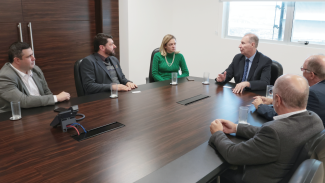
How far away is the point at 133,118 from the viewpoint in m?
2.14

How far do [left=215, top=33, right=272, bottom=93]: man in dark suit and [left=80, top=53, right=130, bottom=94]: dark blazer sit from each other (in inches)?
53.8

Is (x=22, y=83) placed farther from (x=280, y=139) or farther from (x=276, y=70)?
(x=276, y=70)

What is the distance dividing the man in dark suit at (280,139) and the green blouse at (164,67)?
2592mm

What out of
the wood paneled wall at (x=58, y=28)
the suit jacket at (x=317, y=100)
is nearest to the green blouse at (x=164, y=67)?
the wood paneled wall at (x=58, y=28)

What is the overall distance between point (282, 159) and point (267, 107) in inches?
34.1

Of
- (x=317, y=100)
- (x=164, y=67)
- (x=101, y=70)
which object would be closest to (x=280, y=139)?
(x=317, y=100)

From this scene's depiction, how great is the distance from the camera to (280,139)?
1394mm

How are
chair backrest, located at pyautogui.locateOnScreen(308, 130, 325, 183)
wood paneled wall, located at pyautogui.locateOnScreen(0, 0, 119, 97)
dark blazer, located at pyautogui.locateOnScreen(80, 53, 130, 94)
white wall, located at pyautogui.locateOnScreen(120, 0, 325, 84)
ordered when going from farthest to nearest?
white wall, located at pyautogui.locateOnScreen(120, 0, 325, 84) < wood paneled wall, located at pyautogui.locateOnScreen(0, 0, 119, 97) < dark blazer, located at pyautogui.locateOnScreen(80, 53, 130, 94) < chair backrest, located at pyautogui.locateOnScreen(308, 130, 325, 183)

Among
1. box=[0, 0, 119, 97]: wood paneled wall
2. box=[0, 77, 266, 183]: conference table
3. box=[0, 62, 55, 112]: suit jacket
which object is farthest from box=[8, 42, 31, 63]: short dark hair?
box=[0, 0, 119, 97]: wood paneled wall

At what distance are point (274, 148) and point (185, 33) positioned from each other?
15.6ft

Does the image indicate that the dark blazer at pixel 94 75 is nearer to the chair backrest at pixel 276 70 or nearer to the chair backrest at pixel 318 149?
the chair backrest at pixel 276 70

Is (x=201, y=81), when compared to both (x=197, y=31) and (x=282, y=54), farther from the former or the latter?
(x=197, y=31)

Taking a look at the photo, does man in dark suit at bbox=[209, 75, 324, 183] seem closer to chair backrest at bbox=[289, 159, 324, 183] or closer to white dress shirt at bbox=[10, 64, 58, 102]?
chair backrest at bbox=[289, 159, 324, 183]

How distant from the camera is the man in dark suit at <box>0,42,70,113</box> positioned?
230cm
